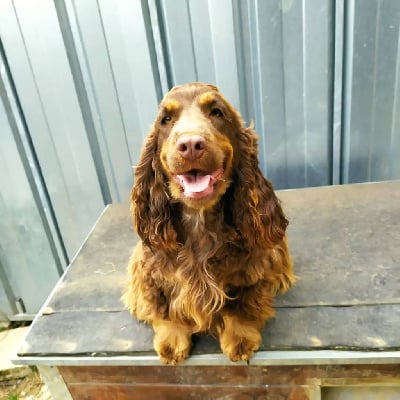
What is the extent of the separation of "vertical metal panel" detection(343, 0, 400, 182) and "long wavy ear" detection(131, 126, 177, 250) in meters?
1.24

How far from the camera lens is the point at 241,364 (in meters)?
1.38

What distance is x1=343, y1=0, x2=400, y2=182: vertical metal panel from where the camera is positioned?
1.93 meters

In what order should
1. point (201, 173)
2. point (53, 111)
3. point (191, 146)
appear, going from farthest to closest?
point (53, 111)
point (201, 173)
point (191, 146)

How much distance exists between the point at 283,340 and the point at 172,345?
38cm

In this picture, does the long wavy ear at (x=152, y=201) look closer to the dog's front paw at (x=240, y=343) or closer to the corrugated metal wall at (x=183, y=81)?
the dog's front paw at (x=240, y=343)

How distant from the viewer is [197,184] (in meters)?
1.20

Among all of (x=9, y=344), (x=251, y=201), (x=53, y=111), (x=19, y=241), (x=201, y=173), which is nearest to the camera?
(x=201, y=173)

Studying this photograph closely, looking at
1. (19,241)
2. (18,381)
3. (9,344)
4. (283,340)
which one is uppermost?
(283,340)

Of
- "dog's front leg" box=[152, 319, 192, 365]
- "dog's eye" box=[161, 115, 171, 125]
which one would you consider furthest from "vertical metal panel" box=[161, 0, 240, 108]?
"dog's front leg" box=[152, 319, 192, 365]

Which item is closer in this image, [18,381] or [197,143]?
[197,143]

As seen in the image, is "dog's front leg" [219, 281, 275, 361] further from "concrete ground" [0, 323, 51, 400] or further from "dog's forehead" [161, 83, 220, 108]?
"concrete ground" [0, 323, 51, 400]

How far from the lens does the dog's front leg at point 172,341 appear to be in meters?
1.38

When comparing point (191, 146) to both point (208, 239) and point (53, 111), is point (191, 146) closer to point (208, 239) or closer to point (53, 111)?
point (208, 239)

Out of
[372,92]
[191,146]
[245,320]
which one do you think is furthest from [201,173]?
[372,92]
